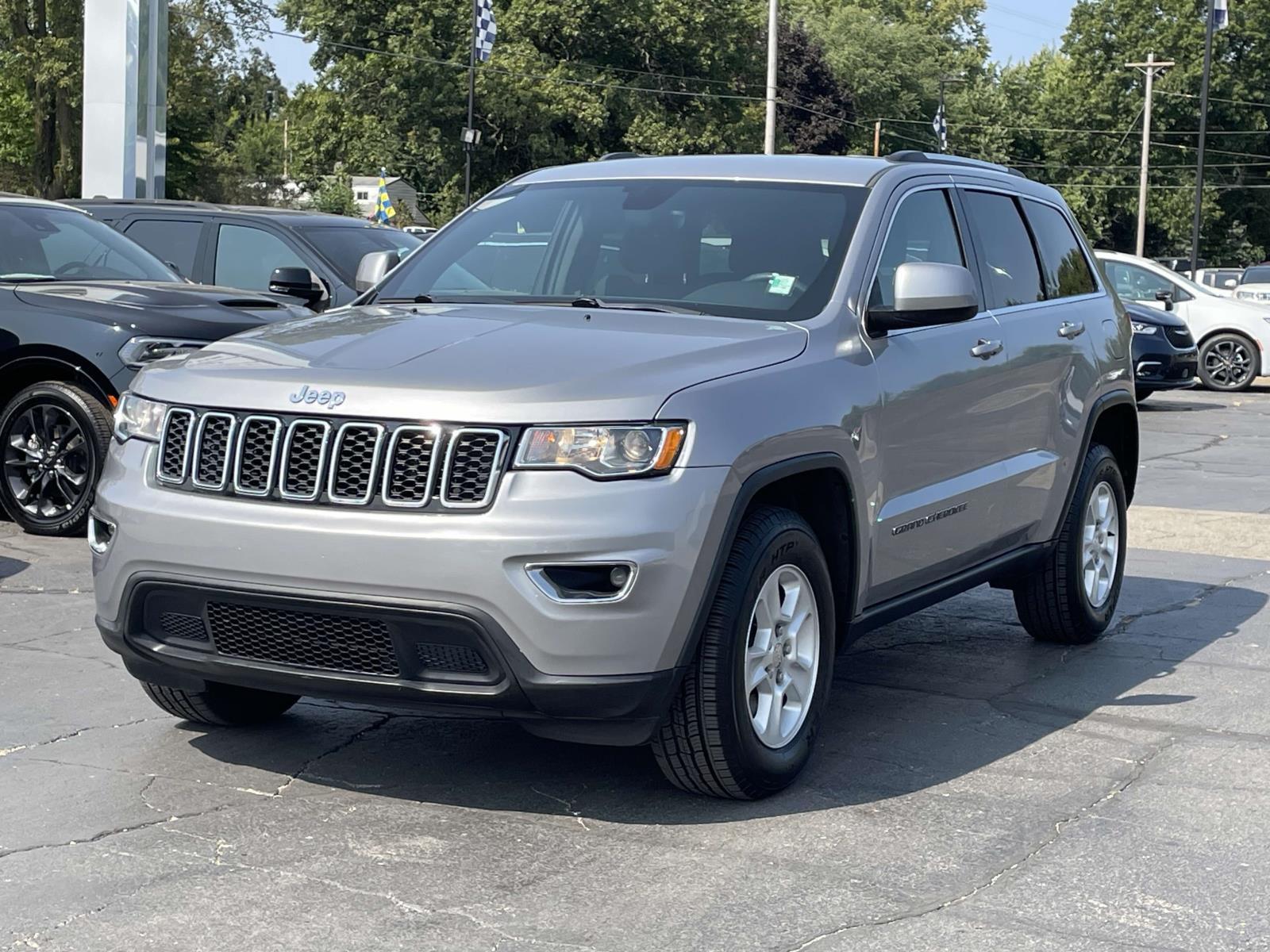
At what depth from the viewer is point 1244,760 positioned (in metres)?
5.48

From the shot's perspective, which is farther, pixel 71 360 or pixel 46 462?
pixel 46 462

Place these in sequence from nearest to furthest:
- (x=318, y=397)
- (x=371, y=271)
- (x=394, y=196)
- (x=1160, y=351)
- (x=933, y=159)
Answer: (x=318, y=397) < (x=371, y=271) < (x=933, y=159) < (x=1160, y=351) < (x=394, y=196)

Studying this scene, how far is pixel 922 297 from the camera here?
5320 millimetres

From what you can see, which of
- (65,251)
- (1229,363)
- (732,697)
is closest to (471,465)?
(732,697)

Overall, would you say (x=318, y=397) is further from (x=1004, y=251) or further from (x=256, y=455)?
(x=1004, y=251)

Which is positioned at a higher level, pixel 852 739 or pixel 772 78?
pixel 772 78

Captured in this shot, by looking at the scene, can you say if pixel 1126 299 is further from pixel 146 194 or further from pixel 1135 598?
pixel 1135 598

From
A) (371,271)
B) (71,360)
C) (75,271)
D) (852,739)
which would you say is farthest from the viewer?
(75,271)

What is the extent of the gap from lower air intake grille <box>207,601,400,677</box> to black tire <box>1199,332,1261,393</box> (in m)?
20.1

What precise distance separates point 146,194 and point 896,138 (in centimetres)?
7404

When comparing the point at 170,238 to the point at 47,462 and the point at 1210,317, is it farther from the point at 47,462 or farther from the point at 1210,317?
the point at 1210,317

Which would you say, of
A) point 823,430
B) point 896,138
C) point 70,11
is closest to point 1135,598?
point 823,430

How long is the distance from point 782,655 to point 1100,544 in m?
2.91

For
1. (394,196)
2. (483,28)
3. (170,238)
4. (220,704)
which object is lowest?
(220,704)
